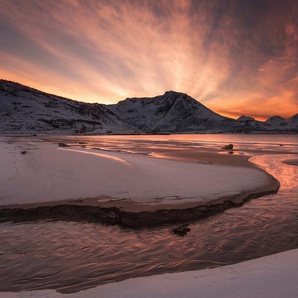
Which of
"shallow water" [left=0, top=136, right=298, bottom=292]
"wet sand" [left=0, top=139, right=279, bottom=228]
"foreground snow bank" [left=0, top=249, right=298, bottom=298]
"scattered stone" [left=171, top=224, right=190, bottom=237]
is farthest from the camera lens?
"wet sand" [left=0, top=139, right=279, bottom=228]

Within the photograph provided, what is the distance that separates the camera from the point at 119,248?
180 inches

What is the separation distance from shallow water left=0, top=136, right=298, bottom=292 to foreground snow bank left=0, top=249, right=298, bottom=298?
47 cm

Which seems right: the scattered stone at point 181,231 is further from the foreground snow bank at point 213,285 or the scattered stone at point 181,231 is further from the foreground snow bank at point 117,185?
the foreground snow bank at point 213,285

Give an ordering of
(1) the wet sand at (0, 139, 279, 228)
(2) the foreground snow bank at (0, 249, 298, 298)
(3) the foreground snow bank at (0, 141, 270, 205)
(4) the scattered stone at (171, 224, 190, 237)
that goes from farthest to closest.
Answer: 1. (3) the foreground snow bank at (0, 141, 270, 205)
2. (1) the wet sand at (0, 139, 279, 228)
3. (4) the scattered stone at (171, 224, 190, 237)
4. (2) the foreground snow bank at (0, 249, 298, 298)

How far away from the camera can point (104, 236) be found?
5094 millimetres

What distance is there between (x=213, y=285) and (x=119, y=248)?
2144mm

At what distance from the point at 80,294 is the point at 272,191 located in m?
8.02

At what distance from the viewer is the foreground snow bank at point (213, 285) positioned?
2.70m

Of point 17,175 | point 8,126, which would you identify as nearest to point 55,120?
point 8,126

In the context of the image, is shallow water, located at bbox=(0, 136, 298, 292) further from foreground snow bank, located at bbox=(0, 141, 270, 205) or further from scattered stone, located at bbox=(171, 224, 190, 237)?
foreground snow bank, located at bbox=(0, 141, 270, 205)

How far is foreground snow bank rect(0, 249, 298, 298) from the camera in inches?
106

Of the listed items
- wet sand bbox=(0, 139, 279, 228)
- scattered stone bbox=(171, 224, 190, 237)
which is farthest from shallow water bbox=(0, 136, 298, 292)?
wet sand bbox=(0, 139, 279, 228)

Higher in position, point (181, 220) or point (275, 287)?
point (275, 287)

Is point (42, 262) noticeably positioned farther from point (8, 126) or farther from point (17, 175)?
point (8, 126)
